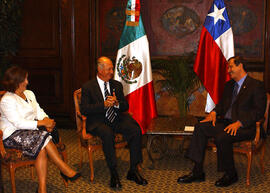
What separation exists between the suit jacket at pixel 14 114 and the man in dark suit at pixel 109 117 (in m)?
0.77

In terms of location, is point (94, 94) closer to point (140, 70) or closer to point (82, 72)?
point (140, 70)

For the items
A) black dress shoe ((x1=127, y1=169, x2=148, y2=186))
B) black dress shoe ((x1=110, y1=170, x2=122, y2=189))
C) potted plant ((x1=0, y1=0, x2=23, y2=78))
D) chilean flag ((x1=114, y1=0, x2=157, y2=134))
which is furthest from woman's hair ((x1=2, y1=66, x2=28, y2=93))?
potted plant ((x1=0, y1=0, x2=23, y2=78))

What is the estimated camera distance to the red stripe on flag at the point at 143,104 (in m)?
5.20

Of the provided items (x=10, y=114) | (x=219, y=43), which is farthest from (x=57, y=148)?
(x=219, y=43)

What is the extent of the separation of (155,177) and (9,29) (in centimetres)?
412

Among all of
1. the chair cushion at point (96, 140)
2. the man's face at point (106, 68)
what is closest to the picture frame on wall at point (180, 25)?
the man's face at point (106, 68)

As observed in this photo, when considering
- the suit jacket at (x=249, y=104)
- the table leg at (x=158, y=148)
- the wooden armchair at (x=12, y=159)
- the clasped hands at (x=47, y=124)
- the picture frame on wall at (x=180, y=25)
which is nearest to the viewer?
the wooden armchair at (x=12, y=159)

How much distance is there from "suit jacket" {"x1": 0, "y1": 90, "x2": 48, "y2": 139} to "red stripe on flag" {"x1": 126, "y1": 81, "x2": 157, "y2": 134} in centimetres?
178

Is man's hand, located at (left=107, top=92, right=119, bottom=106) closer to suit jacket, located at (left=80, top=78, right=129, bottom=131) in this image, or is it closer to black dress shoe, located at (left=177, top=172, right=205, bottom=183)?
suit jacket, located at (left=80, top=78, right=129, bottom=131)

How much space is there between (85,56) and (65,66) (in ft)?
1.58

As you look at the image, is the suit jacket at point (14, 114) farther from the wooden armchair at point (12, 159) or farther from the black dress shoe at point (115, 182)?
the black dress shoe at point (115, 182)

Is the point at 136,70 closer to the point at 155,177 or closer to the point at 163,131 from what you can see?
the point at 163,131

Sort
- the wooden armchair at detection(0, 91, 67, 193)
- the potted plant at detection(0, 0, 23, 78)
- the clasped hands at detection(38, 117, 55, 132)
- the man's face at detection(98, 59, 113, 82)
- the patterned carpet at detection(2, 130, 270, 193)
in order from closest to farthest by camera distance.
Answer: the wooden armchair at detection(0, 91, 67, 193) < the clasped hands at detection(38, 117, 55, 132) < the patterned carpet at detection(2, 130, 270, 193) < the man's face at detection(98, 59, 113, 82) < the potted plant at detection(0, 0, 23, 78)

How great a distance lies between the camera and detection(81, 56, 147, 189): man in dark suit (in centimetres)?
409
